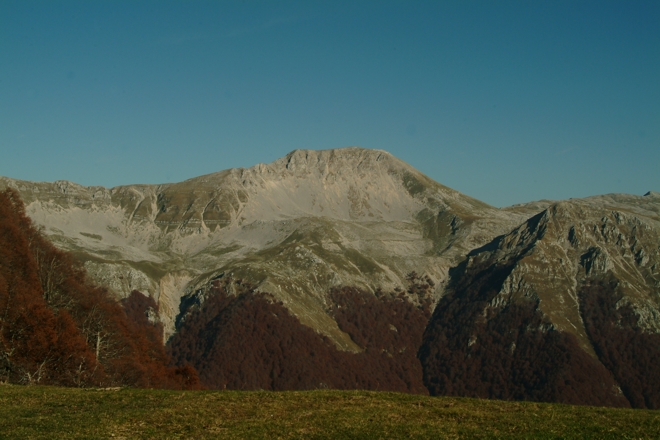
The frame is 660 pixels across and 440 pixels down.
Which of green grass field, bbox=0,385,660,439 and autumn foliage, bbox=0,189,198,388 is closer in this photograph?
green grass field, bbox=0,385,660,439

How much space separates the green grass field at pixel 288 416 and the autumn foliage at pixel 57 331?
12.2 meters

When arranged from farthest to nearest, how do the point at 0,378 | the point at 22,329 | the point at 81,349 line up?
the point at 81,349, the point at 22,329, the point at 0,378

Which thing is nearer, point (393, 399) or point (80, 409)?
point (80, 409)

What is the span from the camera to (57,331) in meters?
51.0

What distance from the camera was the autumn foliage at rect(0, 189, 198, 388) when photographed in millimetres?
48188

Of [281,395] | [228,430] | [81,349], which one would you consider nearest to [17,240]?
[81,349]

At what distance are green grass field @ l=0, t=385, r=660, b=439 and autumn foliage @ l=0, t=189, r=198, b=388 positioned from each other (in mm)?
12228

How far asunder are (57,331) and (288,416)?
30239 mm

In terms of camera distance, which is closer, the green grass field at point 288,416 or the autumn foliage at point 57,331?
the green grass field at point 288,416

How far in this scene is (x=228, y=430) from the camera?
27.6 meters

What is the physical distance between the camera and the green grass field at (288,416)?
1078 inches

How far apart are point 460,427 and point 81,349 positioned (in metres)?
38.0

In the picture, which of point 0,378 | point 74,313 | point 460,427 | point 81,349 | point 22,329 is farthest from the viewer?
point 74,313

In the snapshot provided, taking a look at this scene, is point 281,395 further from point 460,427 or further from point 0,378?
point 0,378
